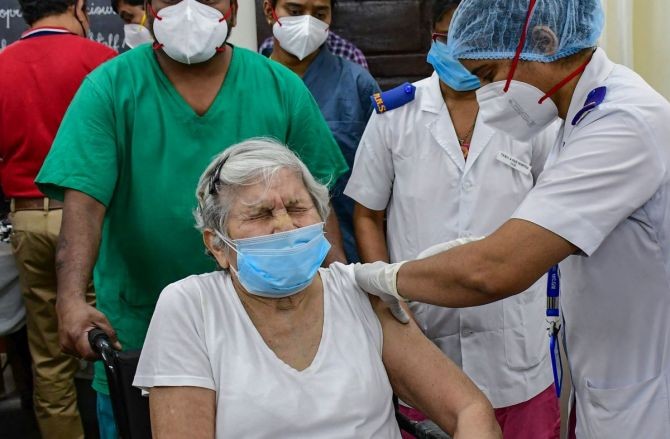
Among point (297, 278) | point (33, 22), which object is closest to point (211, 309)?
point (297, 278)

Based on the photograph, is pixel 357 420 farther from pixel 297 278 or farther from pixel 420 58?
pixel 420 58

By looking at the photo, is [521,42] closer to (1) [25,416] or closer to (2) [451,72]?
(2) [451,72]

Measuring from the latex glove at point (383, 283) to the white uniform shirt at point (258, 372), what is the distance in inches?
2.9

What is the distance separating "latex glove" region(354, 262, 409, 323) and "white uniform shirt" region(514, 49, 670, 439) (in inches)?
12.7

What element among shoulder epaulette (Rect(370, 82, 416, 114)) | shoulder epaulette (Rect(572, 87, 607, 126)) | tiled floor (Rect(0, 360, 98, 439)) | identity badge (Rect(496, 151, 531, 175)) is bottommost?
tiled floor (Rect(0, 360, 98, 439))

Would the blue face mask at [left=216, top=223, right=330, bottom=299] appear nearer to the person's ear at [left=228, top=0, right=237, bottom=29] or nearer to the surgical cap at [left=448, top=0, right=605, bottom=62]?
the surgical cap at [left=448, top=0, right=605, bottom=62]

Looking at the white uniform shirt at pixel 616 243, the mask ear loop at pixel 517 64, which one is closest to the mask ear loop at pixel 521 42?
the mask ear loop at pixel 517 64

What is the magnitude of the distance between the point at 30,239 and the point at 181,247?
1.58m

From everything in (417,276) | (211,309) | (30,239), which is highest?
(417,276)

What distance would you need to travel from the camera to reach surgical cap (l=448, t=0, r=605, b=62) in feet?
5.68

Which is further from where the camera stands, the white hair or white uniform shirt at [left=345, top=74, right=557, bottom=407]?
white uniform shirt at [left=345, top=74, right=557, bottom=407]

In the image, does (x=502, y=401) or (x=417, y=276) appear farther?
(x=502, y=401)

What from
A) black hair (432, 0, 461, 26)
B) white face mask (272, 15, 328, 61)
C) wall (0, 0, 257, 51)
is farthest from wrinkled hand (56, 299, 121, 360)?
wall (0, 0, 257, 51)

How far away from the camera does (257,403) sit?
1822 mm
